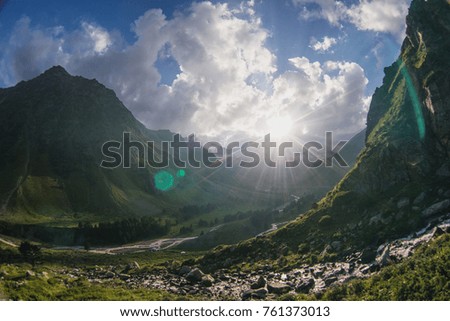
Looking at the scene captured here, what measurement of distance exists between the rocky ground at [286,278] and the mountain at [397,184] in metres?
2.92

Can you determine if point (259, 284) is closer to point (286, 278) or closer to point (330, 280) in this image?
point (286, 278)

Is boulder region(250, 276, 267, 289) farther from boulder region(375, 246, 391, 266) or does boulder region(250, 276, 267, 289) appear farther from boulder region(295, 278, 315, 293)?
boulder region(375, 246, 391, 266)

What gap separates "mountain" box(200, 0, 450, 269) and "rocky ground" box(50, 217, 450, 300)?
9.58 feet

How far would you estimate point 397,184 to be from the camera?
68688 millimetres

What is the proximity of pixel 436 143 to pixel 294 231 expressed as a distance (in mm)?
31991

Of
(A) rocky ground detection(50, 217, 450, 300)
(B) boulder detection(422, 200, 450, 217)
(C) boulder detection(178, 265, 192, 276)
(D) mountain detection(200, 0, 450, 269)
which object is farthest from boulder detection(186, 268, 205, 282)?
(B) boulder detection(422, 200, 450, 217)

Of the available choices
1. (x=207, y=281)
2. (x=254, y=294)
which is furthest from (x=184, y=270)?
(x=254, y=294)

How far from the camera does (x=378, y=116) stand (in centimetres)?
11569

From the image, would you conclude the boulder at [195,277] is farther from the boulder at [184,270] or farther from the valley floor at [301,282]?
the boulder at [184,270]

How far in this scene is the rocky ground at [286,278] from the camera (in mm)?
42750

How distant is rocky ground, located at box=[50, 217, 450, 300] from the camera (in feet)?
140

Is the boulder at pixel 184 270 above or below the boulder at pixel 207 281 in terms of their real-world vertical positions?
below

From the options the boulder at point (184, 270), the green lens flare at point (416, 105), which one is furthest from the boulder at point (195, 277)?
the green lens flare at point (416, 105)
